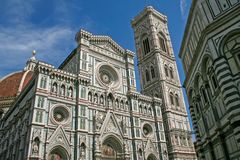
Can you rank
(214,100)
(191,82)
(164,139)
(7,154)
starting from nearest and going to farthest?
(214,100)
(191,82)
(7,154)
(164,139)

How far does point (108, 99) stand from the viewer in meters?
30.3

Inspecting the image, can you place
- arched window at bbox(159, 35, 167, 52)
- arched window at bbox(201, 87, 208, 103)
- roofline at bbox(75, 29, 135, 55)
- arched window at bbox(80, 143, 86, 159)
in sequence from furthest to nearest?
1. arched window at bbox(159, 35, 167, 52)
2. roofline at bbox(75, 29, 135, 55)
3. arched window at bbox(80, 143, 86, 159)
4. arched window at bbox(201, 87, 208, 103)

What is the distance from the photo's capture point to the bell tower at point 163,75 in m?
35.6

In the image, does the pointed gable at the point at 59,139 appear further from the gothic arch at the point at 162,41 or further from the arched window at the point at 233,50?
the gothic arch at the point at 162,41

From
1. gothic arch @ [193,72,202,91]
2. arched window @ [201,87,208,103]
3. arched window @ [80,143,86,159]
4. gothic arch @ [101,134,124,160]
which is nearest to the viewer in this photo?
arched window @ [201,87,208,103]

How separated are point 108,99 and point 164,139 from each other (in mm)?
11050

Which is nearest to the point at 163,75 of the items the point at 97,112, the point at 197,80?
the point at 97,112

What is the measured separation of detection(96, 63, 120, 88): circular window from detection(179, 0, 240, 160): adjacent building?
52.1ft

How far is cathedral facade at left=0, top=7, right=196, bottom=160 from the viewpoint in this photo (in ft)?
76.7

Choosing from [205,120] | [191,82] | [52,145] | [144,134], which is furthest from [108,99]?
[205,120]

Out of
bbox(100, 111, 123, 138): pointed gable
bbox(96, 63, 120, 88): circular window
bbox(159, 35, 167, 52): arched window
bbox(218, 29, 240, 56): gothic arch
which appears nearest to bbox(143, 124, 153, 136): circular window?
bbox(100, 111, 123, 138): pointed gable

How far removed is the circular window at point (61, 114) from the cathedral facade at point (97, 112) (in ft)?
0.37

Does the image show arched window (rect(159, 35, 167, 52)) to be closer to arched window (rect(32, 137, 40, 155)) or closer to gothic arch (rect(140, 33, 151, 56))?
gothic arch (rect(140, 33, 151, 56))

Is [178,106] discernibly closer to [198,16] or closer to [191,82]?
[191,82]
